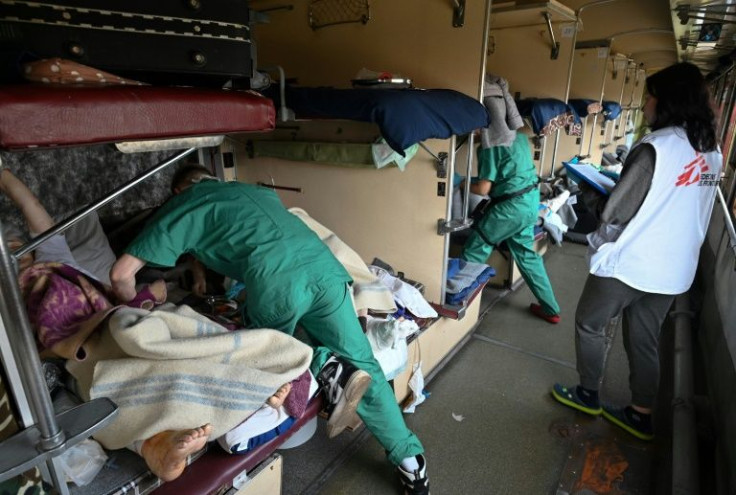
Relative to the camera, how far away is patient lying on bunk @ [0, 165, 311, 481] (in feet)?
4.02

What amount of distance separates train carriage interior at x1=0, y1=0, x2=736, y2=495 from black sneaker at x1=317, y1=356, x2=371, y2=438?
0.8 inches

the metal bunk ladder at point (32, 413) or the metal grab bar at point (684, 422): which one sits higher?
the metal bunk ladder at point (32, 413)

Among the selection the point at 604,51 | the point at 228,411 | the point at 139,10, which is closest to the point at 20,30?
the point at 139,10

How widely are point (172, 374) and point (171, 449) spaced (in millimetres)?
196

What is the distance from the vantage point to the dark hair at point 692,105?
6.01ft

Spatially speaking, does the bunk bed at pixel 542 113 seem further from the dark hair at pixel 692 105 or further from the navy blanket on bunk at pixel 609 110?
the navy blanket on bunk at pixel 609 110

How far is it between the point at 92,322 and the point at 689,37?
4.09m

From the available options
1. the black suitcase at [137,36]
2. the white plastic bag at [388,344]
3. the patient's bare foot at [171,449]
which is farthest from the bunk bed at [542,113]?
the patient's bare foot at [171,449]

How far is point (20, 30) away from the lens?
3.02ft

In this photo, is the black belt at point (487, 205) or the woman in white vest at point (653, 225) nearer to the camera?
the woman in white vest at point (653, 225)

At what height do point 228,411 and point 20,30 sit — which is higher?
point 20,30

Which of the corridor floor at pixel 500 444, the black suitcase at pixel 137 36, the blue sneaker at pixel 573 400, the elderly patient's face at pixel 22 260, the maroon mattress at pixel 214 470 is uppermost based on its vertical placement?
the black suitcase at pixel 137 36

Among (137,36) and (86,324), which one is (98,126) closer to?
(137,36)

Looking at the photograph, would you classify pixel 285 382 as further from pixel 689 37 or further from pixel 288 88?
pixel 689 37
